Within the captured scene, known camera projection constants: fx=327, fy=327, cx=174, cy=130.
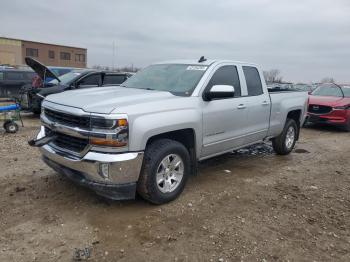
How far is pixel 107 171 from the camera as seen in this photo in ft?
11.8

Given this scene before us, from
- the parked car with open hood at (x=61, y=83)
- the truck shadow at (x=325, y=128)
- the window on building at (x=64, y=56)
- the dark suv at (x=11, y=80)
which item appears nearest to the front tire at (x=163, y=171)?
the parked car with open hood at (x=61, y=83)

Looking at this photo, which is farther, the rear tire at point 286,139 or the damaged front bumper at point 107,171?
the rear tire at point 286,139

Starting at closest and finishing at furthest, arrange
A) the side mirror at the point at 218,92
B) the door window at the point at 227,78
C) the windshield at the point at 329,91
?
the side mirror at the point at 218,92
the door window at the point at 227,78
the windshield at the point at 329,91

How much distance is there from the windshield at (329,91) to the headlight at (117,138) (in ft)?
34.5

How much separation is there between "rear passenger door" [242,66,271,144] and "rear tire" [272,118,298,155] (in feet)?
3.27

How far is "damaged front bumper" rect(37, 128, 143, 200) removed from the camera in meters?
3.60

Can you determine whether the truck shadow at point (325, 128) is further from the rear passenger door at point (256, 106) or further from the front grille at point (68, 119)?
the front grille at point (68, 119)

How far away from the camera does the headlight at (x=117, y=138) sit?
355 cm

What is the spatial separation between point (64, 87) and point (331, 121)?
8.74 meters

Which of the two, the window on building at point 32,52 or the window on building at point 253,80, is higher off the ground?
the window on building at point 32,52

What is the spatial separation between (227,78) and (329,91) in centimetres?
864

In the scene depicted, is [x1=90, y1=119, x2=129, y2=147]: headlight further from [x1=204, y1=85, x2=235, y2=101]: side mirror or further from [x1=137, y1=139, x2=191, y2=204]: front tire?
[x1=204, y1=85, x2=235, y2=101]: side mirror

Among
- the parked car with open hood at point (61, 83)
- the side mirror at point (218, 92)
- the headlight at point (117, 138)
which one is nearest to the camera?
→ the headlight at point (117, 138)

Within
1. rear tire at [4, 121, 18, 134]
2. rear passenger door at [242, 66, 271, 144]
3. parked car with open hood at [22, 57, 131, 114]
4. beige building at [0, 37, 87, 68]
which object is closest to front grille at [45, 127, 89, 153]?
rear passenger door at [242, 66, 271, 144]
